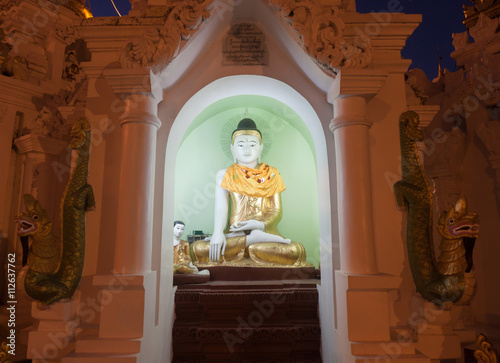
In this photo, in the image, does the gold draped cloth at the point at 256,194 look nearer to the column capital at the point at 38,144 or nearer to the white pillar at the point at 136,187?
the white pillar at the point at 136,187

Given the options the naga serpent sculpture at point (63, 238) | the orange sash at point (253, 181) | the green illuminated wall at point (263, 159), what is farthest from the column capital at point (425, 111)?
the naga serpent sculpture at point (63, 238)

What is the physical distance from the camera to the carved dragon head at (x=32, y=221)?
3100mm

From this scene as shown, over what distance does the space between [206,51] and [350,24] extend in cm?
175

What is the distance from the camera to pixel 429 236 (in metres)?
3.32

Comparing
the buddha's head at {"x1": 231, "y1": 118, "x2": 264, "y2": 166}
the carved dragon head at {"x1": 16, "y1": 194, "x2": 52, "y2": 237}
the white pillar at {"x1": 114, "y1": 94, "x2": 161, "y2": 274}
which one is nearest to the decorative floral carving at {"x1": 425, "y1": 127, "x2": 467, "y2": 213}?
the buddha's head at {"x1": 231, "y1": 118, "x2": 264, "y2": 166}

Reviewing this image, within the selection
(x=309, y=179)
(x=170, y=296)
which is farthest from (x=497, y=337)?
(x=170, y=296)

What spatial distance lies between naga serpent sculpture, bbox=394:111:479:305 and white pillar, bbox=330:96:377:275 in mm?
376

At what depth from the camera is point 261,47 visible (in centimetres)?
445

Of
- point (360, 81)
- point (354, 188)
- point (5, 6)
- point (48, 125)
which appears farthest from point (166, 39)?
point (5, 6)

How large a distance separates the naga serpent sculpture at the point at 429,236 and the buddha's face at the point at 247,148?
3034mm

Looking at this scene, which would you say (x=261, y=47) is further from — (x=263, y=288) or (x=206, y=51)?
(x=263, y=288)

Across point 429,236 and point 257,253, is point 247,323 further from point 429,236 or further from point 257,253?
point 429,236

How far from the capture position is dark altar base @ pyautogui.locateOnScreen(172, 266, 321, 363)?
4148 millimetres

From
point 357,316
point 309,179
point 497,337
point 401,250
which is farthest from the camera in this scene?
point 309,179
